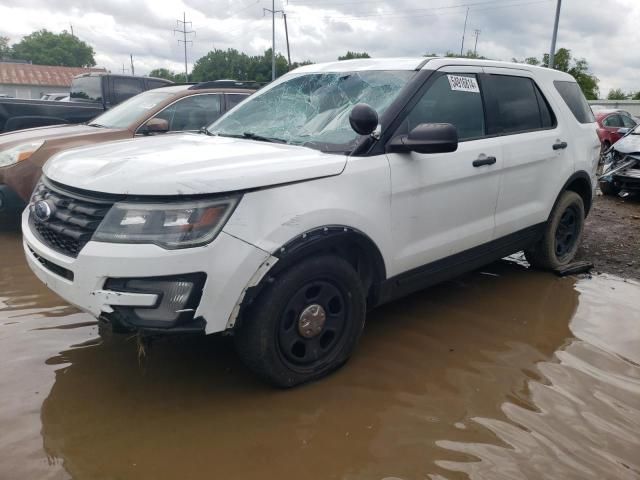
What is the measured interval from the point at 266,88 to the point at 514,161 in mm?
1965

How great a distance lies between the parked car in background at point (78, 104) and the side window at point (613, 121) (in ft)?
40.6

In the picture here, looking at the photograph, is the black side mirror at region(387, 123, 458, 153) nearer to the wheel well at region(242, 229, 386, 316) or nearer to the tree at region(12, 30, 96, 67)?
the wheel well at region(242, 229, 386, 316)

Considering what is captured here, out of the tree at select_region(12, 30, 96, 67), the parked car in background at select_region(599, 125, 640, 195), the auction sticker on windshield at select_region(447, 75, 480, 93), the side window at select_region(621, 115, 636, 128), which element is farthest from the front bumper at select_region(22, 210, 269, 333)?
the tree at select_region(12, 30, 96, 67)

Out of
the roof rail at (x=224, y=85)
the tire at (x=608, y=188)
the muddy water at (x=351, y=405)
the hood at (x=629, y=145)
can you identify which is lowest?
the muddy water at (x=351, y=405)

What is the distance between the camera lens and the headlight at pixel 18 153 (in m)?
5.45

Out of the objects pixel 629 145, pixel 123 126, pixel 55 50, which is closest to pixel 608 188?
pixel 629 145

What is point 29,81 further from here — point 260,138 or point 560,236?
point 560,236

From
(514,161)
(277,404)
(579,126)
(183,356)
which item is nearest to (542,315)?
(514,161)

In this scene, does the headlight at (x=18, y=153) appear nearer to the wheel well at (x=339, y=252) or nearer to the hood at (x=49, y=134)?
the hood at (x=49, y=134)

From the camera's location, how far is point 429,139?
Answer: 2.98 m

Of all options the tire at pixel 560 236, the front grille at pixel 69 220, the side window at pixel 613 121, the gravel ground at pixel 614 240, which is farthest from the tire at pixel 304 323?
the side window at pixel 613 121

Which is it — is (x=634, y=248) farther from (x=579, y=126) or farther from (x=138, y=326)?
(x=138, y=326)

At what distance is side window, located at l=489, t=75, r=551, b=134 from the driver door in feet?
0.81

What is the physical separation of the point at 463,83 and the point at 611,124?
46.8 feet
